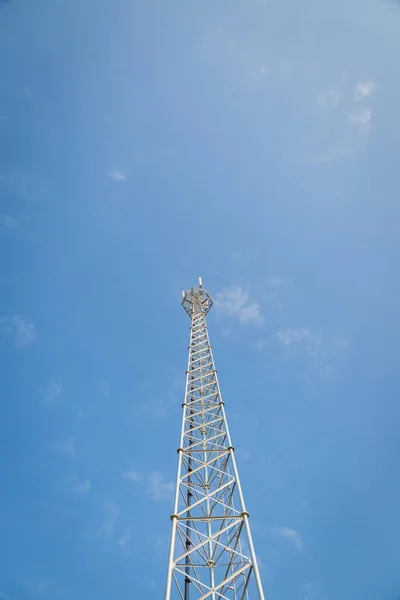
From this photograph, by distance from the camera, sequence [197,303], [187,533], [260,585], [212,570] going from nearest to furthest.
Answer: [260,585] < [212,570] < [187,533] < [197,303]

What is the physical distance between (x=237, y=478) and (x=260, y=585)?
11.9 feet

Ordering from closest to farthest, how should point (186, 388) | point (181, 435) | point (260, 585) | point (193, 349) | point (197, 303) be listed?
point (260, 585), point (181, 435), point (186, 388), point (193, 349), point (197, 303)

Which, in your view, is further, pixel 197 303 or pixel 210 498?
pixel 197 303

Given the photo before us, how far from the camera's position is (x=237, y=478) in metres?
13.1

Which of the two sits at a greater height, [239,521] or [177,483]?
[177,483]

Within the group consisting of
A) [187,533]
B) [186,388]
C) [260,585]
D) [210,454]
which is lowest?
[260,585]

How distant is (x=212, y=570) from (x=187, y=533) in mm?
1654

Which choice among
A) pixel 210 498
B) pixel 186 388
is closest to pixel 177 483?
pixel 210 498

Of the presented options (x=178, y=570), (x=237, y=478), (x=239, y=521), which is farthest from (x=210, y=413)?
(x=178, y=570)

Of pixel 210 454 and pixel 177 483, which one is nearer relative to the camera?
pixel 177 483

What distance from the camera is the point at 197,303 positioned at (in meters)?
25.3

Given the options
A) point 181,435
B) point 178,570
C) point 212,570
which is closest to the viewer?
point 178,570

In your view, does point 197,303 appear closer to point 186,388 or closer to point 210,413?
point 186,388

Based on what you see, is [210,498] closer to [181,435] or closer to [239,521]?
[239,521]
